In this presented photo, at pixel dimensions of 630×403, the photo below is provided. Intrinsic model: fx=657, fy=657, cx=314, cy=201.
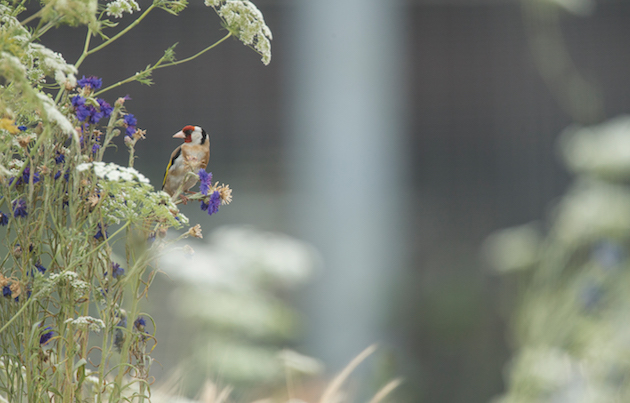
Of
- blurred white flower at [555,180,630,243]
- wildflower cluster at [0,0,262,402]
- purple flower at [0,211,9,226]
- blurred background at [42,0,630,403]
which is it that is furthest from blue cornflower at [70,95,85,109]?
blurred background at [42,0,630,403]

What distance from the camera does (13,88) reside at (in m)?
0.41

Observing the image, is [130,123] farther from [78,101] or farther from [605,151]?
[605,151]

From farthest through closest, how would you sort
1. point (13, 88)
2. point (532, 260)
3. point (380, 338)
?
point (380, 338) < point (532, 260) < point (13, 88)

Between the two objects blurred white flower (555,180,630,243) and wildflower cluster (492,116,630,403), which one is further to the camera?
blurred white flower (555,180,630,243)

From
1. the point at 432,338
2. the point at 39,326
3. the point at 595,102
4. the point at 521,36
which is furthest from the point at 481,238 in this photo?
the point at 39,326

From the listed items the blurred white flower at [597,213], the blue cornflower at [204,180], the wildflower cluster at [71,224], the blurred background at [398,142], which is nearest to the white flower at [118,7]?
the wildflower cluster at [71,224]

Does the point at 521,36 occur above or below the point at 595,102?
above

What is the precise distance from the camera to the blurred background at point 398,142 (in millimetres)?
1803

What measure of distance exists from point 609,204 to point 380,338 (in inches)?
30.4

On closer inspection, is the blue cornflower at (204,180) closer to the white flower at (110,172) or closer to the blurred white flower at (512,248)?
the white flower at (110,172)

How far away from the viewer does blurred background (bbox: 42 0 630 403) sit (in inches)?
71.0

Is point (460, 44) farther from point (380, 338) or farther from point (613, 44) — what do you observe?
point (380, 338)

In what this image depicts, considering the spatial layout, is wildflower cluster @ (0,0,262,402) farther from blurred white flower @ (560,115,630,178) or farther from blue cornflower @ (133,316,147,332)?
blurred white flower @ (560,115,630,178)

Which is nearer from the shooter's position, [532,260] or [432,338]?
[532,260]
